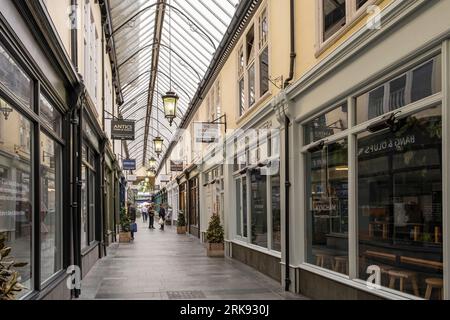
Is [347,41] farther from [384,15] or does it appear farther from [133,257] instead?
[133,257]

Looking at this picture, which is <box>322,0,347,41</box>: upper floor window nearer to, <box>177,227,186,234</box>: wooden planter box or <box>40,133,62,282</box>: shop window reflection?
<box>40,133,62,282</box>: shop window reflection

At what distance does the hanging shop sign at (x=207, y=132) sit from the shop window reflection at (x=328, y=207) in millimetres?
7742

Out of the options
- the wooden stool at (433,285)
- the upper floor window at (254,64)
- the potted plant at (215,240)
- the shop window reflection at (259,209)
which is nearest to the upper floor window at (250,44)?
the upper floor window at (254,64)

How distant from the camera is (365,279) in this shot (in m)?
6.81

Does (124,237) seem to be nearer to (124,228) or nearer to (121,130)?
(124,228)

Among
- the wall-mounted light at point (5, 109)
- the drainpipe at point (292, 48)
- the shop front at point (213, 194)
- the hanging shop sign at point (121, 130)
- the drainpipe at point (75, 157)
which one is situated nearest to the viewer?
the wall-mounted light at point (5, 109)

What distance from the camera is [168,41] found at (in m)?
21.3

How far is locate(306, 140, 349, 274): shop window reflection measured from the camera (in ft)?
25.0

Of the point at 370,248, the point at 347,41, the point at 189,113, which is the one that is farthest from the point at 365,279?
the point at 189,113

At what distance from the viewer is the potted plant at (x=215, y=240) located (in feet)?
50.6

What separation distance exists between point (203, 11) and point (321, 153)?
907 centimetres

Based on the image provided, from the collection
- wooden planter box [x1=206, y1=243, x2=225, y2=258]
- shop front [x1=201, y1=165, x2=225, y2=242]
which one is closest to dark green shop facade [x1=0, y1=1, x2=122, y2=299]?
wooden planter box [x1=206, y1=243, x2=225, y2=258]

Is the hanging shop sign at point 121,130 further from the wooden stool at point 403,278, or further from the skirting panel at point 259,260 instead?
the wooden stool at point 403,278

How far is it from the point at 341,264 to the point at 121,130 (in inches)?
444
